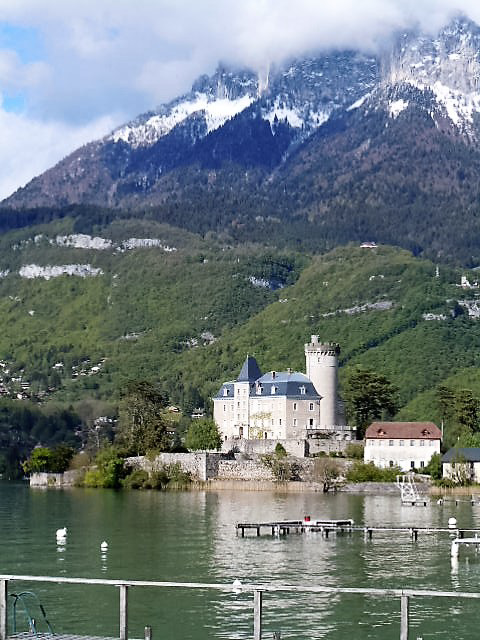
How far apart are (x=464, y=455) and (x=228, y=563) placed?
160ft

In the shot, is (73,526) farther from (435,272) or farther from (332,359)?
(435,272)

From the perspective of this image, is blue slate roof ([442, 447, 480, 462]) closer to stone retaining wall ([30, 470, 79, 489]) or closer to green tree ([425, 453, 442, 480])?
green tree ([425, 453, 442, 480])

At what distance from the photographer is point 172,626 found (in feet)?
147

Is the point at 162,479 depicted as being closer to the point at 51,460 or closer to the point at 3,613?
the point at 51,460

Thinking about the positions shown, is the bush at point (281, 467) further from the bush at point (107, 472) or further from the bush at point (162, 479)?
the bush at point (107, 472)

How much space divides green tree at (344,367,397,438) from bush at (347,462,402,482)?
15075 millimetres

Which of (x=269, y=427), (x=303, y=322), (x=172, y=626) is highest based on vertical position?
(x=303, y=322)

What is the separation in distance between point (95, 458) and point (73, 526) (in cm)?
4575

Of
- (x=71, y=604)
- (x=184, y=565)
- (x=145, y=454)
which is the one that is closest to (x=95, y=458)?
(x=145, y=454)

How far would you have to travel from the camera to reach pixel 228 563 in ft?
198

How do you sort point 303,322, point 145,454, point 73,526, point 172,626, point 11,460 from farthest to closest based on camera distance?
point 303,322 → point 11,460 → point 145,454 → point 73,526 → point 172,626

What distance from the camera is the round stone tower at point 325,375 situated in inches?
4838

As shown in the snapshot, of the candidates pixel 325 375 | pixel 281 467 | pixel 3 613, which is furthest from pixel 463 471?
pixel 3 613

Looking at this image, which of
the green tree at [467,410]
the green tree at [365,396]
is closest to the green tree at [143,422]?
the green tree at [365,396]
